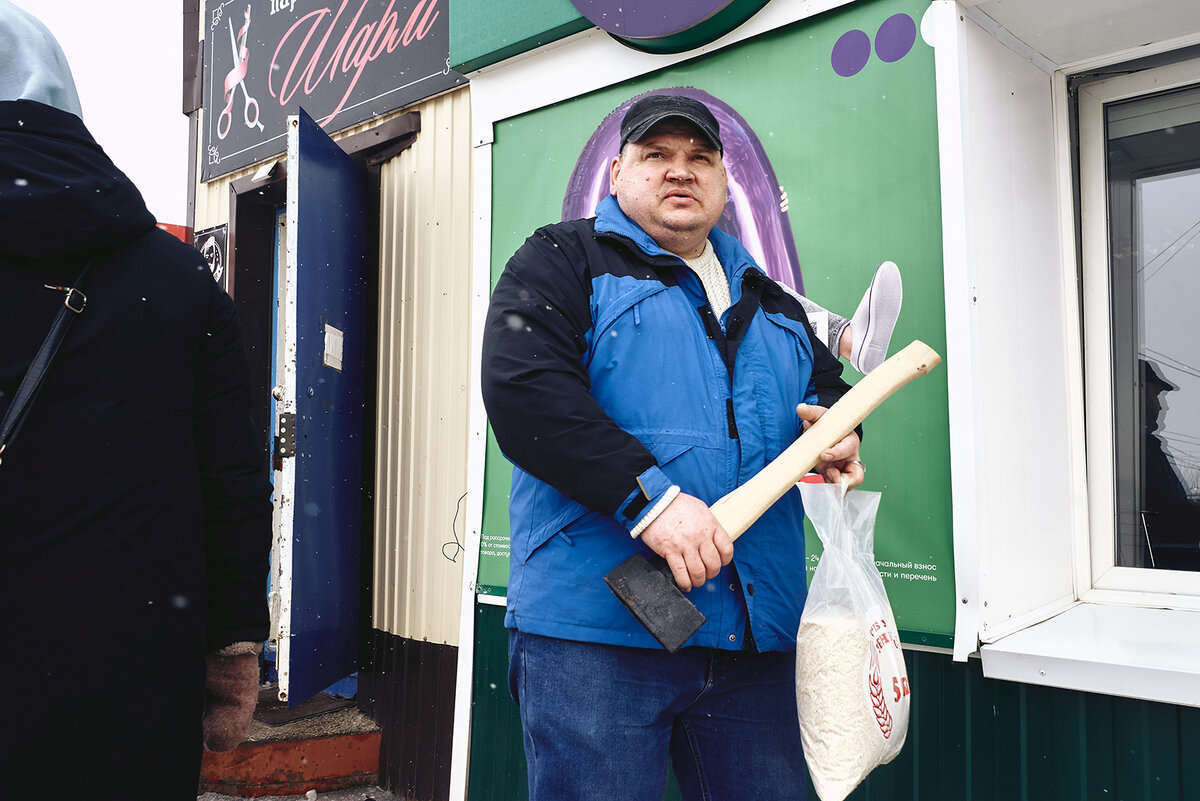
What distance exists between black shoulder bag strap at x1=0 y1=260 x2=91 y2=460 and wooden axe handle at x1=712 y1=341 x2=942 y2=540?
1062mm

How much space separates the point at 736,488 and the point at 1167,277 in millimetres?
1516

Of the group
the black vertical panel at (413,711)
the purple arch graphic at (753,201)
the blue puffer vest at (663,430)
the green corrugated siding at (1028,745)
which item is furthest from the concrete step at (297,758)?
the purple arch graphic at (753,201)

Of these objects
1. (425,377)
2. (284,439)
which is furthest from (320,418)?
(425,377)

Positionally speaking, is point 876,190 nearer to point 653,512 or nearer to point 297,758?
point 653,512

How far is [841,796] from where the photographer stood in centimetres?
144

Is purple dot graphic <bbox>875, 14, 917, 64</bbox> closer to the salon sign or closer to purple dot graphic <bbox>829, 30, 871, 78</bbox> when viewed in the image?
purple dot graphic <bbox>829, 30, 871, 78</bbox>

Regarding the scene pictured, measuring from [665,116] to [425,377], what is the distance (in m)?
2.45

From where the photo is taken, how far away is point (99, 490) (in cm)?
125

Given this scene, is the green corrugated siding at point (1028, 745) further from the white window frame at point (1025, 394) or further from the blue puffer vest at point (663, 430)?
the blue puffer vest at point (663, 430)

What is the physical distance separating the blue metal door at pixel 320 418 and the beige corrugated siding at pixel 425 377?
13 centimetres

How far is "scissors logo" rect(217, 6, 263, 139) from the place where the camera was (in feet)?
16.6

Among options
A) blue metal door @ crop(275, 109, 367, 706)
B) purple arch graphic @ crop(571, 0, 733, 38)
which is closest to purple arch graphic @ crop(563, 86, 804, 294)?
purple arch graphic @ crop(571, 0, 733, 38)

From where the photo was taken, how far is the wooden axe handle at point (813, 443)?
1.47 metres

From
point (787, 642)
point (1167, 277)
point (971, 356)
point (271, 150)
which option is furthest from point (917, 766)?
point (271, 150)
